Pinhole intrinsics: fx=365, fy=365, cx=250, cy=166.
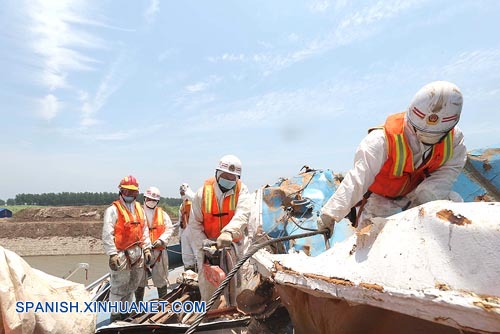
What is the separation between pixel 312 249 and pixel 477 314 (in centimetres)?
316

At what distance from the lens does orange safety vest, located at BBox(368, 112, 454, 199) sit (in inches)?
100

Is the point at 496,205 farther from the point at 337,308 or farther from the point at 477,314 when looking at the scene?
the point at 337,308

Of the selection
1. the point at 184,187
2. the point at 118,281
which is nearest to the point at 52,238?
the point at 184,187

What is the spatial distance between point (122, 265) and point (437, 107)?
4.43 m

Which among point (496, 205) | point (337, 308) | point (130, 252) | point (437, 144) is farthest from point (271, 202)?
point (496, 205)

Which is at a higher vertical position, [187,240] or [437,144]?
[437,144]

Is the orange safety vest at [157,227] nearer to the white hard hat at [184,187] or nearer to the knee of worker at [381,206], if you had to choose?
the white hard hat at [184,187]

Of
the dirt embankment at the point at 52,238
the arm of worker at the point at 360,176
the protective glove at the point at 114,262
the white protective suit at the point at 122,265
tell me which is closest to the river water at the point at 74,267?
the dirt embankment at the point at 52,238

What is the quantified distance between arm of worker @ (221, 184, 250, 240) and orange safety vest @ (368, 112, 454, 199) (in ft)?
5.46

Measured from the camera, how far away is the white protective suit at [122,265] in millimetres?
5094

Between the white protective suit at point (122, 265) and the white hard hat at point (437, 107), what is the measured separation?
4255 mm

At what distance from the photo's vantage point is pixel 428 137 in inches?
95.5

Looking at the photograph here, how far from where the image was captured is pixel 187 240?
24.4ft

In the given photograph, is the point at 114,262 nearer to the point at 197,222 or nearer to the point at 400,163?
the point at 197,222
